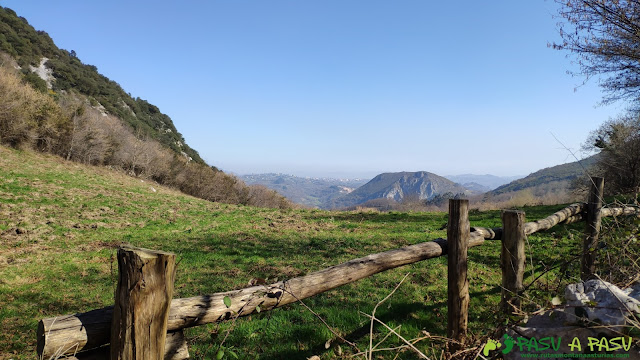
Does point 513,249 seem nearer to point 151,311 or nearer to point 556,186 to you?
point 151,311

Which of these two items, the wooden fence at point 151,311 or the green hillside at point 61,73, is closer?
the wooden fence at point 151,311

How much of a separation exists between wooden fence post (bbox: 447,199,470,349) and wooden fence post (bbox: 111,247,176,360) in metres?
2.77

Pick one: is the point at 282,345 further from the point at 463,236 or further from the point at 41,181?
the point at 41,181

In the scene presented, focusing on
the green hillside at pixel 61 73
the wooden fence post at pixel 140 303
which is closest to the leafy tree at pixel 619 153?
the wooden fence post at pixel 140 303

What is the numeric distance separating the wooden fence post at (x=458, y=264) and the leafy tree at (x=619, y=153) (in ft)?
90.3

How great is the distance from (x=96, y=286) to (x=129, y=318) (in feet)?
20.3

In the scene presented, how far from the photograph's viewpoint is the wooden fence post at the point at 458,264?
324cm

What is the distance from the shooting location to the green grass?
3.98 metres

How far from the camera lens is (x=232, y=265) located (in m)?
7.92

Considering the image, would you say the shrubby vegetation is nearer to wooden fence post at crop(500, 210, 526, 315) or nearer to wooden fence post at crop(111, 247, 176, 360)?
wooden fence post at crop(111, 247, 176, 360)

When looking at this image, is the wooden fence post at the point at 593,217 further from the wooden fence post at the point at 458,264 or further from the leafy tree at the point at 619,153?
the leafy tree at the point at 619,153

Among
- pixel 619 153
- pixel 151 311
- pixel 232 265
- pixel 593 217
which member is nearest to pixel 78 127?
pixel 232 265

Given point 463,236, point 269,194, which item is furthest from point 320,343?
point 269,194

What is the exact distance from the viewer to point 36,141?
2620cm
